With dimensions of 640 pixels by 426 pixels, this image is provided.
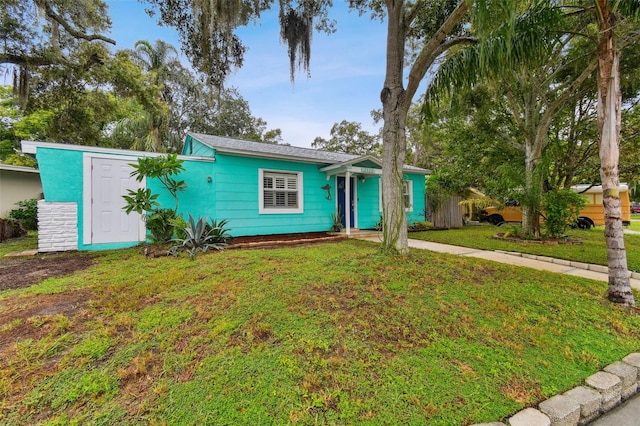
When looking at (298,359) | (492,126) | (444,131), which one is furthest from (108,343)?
(444,131)

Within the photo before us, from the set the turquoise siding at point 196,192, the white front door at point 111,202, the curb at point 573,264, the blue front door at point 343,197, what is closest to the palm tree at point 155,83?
the white front door at point 111,202

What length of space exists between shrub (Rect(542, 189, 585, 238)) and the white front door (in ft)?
35.7

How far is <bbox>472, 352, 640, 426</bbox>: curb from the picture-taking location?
1.66 meters

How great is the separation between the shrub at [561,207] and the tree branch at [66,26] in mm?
13769

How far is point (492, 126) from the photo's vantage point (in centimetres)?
922

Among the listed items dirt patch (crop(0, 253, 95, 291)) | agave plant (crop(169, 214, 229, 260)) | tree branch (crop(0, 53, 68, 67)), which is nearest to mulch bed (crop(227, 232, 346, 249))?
agave plant (crop(169, 214, 229, 260))

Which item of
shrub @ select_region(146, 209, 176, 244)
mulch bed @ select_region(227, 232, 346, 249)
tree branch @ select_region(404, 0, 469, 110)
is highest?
tree branch @ select_region(404, 0, 469, 110)

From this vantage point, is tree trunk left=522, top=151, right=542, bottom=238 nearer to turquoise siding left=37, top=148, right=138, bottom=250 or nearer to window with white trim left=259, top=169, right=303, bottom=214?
window with white trim left=259, top=169, right=303, bottom=214

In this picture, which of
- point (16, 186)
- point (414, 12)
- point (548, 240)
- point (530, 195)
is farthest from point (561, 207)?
point (16, 186)

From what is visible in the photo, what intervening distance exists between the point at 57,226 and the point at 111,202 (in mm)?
1140

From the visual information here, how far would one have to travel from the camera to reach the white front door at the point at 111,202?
6.34 m

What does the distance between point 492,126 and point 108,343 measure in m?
11.3

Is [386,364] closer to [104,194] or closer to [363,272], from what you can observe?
[363,272]

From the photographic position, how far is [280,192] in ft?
27.5
